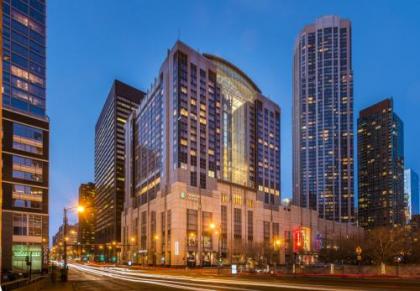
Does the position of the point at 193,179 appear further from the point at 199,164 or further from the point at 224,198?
the point at 224,198

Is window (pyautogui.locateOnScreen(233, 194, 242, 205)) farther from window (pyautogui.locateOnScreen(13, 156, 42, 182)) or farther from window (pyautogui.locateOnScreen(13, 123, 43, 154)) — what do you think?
window (pyautogui.locateOnScreen(13, 123, 43, 154))

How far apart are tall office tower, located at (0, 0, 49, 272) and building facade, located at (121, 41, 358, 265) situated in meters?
49.4

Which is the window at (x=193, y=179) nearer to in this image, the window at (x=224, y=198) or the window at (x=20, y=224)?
the window at (x=224, y=198)

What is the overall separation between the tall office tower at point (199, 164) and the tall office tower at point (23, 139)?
49889 millimetres

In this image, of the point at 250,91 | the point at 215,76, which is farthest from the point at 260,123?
the point at 215,76

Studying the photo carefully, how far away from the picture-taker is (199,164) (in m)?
148

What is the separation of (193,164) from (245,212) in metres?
31.8

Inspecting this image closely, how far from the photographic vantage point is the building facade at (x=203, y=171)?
143250 millimetres

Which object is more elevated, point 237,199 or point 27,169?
point 27,169

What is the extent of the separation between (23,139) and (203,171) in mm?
67309

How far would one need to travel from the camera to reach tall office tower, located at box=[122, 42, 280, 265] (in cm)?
14300

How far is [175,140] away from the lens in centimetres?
14438

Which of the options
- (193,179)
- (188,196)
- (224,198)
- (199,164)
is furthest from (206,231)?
(199,164)

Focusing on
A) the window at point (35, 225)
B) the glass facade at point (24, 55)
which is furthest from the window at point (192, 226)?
the glass facade at point (24, 55)
